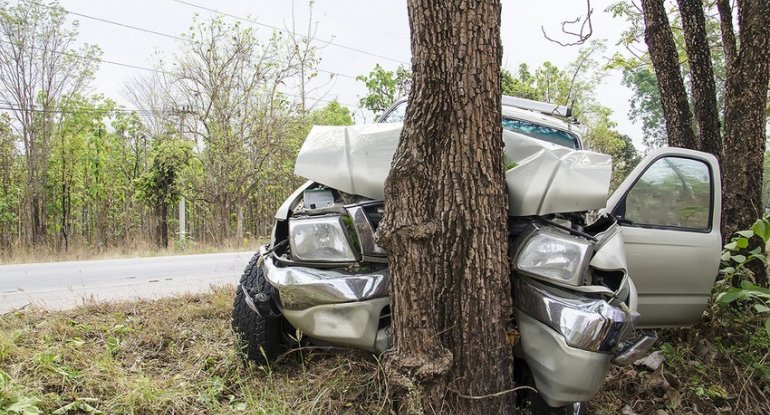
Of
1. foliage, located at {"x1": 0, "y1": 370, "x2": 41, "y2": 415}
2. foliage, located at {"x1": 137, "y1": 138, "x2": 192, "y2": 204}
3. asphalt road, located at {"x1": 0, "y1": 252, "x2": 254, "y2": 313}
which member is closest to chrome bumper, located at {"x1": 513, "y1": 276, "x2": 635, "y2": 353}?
foliage, located at {"x1": 0, "y1": 370, "x2": 41, "y2": 415}

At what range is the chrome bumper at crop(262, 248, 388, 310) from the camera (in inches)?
90.4

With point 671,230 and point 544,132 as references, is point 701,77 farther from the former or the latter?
point 671,230

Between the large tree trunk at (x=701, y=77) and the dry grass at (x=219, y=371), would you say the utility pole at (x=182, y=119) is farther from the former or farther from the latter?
the large tree trunk at (x=701, y=77)

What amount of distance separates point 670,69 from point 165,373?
469 cm

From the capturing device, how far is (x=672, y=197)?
3324 mm

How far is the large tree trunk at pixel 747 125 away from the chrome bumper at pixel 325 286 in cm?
329

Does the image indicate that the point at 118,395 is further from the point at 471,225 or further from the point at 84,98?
the point at 84,98

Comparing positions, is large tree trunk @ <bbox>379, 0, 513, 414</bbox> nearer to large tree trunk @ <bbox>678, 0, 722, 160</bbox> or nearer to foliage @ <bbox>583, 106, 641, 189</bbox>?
large tree trunk @ <bbox>678, 0, 722, 160</bbox>

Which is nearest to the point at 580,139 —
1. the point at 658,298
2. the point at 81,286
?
the point at 658,298

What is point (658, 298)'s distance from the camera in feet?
10.5

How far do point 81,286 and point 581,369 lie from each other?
6481 mm

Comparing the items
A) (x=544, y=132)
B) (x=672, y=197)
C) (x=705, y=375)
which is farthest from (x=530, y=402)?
(x=544, y=132)

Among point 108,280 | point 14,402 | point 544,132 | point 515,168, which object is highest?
point 544,132

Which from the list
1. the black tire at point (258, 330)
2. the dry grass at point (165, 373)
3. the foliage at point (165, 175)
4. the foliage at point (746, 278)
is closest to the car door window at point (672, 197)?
the foliage at point (746, 278)
